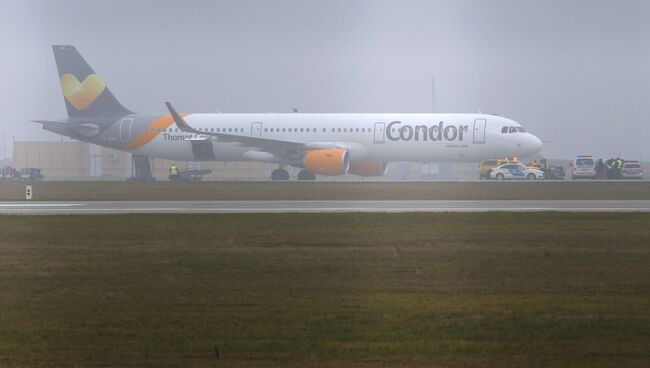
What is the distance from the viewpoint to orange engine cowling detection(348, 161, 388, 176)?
71.1 metres

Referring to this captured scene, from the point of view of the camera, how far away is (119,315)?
15633 mm

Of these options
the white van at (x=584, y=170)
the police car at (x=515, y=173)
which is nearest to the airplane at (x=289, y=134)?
the police car at (x=515, y=173)

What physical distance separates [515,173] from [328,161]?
765 inches

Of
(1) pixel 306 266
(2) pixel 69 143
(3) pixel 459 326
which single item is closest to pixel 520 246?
(1) pixel 306 266

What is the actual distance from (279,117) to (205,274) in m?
51.6

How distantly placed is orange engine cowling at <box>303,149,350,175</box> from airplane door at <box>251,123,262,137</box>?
5042 mm

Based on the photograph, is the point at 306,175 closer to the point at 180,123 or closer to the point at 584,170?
the point at 180,123

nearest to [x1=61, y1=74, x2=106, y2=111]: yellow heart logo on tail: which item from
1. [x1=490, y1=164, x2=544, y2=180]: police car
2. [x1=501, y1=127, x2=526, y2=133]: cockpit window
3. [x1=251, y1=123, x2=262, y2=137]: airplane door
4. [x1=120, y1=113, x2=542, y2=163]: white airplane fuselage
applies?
[x1=120, y1=113, x2=542, y2=163]: white airplane fuselage

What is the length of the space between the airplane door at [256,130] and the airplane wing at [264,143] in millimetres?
1247

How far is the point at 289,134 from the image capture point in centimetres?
7081

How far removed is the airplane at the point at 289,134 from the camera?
6750 cm

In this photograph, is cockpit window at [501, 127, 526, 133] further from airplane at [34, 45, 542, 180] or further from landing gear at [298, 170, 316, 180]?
landing gear at [298, 170, 316, 180]

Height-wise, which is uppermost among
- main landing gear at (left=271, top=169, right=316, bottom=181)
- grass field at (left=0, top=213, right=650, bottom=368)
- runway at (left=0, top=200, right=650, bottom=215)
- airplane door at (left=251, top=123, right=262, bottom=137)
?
airplane door at (left=251, top=123, right=262, bottom=137)

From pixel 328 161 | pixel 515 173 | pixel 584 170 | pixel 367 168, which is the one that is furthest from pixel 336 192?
pixel 584 170
